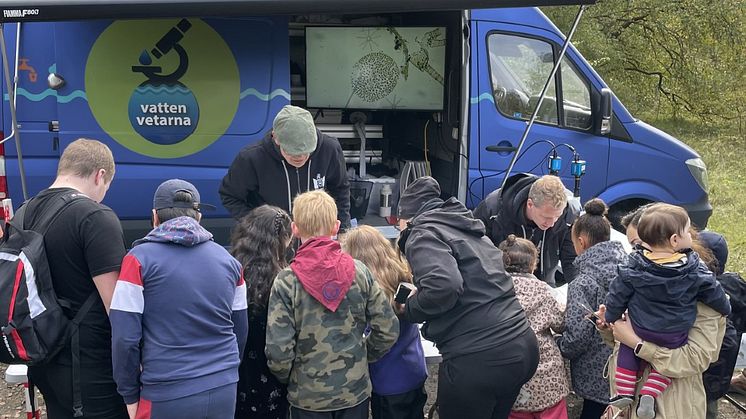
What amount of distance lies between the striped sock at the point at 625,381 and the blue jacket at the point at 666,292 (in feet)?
0.83

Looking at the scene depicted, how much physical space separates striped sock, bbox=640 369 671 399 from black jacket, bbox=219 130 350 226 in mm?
2200

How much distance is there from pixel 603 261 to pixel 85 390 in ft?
7.52

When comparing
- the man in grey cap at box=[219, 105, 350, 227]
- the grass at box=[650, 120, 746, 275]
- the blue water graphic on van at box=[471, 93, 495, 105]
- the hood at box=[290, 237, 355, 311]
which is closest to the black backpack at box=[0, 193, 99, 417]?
the hood at box=[290, 237, 355, 311]

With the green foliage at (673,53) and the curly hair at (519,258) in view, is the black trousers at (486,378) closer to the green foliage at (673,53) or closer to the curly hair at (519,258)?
the curly hair at (519,258)

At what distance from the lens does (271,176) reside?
14.1 ft

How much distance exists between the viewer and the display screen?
222 inches

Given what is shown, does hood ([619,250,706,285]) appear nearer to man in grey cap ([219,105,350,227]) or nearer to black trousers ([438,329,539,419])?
black trousers ([438,329,539,419])

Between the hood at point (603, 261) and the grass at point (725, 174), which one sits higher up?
the hood at point (603, 261)

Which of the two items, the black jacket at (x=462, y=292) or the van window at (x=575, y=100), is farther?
the van window at (x=575, y=100)

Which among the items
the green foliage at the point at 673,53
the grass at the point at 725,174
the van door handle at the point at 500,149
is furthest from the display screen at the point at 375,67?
the green foliage at the point at 673,53

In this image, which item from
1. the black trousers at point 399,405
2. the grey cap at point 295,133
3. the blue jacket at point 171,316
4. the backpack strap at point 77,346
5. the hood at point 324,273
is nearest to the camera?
the blue jacket at point 171,316

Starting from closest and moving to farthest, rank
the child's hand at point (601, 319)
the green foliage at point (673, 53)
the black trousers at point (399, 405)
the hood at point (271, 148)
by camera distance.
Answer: the child's hand at point (601, 319) < the black trousers at point (399, 405) < the hood at point (271, 148) < the green foliage at point (673, 53)

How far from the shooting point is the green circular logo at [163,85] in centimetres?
476

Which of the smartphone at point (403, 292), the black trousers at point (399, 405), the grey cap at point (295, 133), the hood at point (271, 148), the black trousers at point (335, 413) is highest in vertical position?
the grey cap at point (295, 133)
